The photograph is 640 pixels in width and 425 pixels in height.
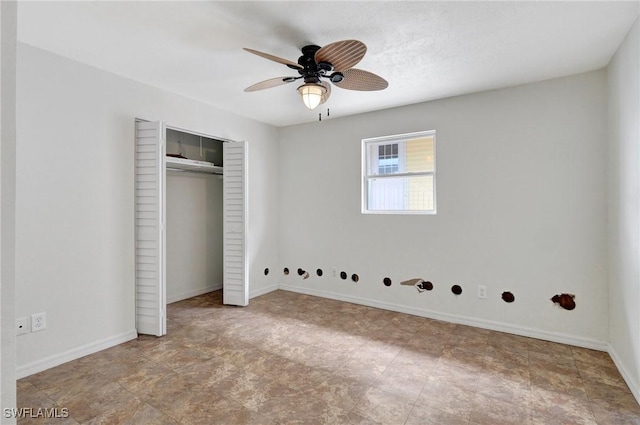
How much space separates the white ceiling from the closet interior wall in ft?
4.02

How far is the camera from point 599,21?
2082 mm

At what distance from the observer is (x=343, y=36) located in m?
2.26

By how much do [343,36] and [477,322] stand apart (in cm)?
316

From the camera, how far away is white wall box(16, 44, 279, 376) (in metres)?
2.40

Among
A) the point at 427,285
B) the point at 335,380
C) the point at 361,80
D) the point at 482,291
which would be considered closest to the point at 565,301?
the point at 482,291

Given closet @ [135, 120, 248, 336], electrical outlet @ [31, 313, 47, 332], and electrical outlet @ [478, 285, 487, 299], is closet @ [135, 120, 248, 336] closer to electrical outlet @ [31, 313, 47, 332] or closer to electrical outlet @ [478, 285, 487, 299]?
electrical outlet @ [31, 313, 47, 332]

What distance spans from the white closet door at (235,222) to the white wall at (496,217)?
1190 millimetres

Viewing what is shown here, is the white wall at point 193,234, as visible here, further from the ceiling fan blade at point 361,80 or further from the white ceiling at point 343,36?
the ceiling fan blade at point 361,80

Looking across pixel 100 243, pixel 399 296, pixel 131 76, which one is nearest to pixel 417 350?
pixel 399 296

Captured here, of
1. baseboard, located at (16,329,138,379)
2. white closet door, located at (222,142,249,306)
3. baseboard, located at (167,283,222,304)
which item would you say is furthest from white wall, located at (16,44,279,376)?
baseboard, located at (167,283,222,304)

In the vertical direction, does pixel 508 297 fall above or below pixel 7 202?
below

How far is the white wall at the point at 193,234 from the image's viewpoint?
4.29m

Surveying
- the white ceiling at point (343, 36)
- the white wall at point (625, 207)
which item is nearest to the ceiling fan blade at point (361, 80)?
the white ceiling at point (343, 36)

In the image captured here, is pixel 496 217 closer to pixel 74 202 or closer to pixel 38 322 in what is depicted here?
pixel 74 202
